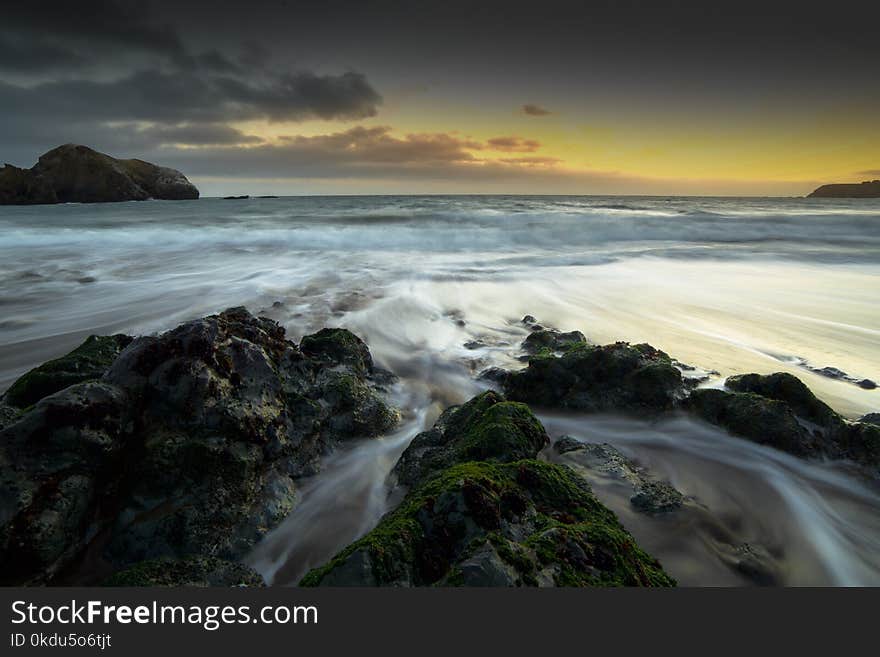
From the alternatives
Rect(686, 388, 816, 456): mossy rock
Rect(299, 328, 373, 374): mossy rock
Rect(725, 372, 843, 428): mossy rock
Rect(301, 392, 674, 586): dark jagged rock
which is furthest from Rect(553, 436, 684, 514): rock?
Rect(299, 328, 373, 374): mossy rock

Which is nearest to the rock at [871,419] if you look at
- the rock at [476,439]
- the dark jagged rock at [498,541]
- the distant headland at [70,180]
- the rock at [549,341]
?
the rock at [549,341]

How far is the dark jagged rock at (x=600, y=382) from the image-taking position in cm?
493

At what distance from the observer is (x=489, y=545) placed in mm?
1937

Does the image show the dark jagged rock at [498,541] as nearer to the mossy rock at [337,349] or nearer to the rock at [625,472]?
the rock at [625,472]

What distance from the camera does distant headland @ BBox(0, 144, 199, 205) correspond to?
74.6 m

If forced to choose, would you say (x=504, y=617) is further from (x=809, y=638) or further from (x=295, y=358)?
(x=295, y=358)

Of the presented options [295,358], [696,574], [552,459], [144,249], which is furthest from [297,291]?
[144,249]

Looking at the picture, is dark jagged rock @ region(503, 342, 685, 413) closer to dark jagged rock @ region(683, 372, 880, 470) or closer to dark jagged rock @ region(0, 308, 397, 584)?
dark jagged rock @ region(683, 372, 880, 470)

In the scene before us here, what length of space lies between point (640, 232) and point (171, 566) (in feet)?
87.4

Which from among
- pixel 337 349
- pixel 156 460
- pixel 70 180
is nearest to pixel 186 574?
pixel 156 460

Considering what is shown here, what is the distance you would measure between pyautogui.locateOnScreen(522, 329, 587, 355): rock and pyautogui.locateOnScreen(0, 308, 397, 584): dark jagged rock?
12.8 ft

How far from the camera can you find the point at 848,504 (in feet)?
11.6

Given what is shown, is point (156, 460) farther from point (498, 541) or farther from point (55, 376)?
point (498, 541)

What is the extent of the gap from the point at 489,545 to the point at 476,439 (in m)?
1.51
